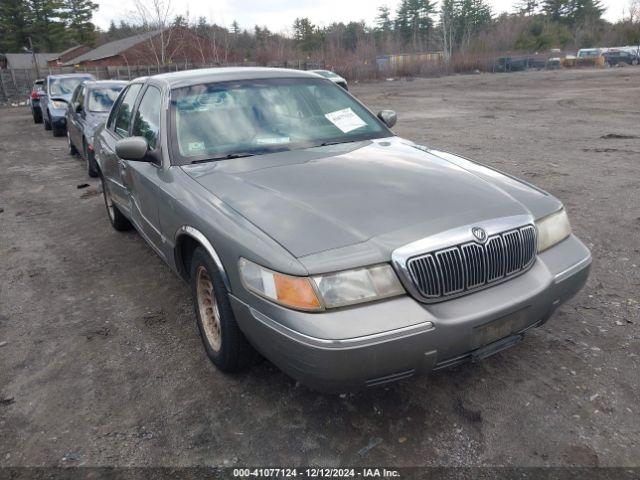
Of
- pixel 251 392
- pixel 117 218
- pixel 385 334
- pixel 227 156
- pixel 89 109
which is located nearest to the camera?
pixel 385 334

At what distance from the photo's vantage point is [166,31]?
37.8 metres

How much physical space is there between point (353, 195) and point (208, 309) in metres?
1.14

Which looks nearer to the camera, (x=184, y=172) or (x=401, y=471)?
(x=401, y=471)

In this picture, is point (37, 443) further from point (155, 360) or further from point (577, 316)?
point (577, 316)

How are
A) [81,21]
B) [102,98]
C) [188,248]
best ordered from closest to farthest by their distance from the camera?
[188,248] < [102,98] < [81,21]

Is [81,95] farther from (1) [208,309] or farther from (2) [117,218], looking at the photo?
(1) [208,309]

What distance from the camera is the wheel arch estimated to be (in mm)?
2525

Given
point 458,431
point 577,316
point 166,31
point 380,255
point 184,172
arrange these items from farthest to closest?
point 166,31 → point 577,316 → point 184,172 → point 458,431 → point 380,255

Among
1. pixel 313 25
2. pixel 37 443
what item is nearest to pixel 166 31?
pixel 37 443

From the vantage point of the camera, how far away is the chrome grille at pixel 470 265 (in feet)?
7.20

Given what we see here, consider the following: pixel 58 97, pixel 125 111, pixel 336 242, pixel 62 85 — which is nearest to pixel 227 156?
pixel 336 242

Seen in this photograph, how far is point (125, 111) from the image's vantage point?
4773 mm

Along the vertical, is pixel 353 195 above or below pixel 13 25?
below

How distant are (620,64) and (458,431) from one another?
54.9 m
